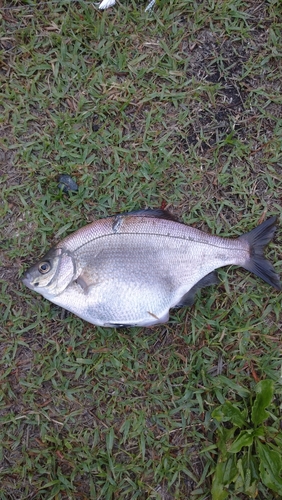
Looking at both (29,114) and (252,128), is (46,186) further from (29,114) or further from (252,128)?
(252,128)

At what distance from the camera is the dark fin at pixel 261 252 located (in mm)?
3645

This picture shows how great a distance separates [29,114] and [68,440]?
2900 mm

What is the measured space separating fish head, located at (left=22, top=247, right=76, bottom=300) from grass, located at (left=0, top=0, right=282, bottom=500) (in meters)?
0.31

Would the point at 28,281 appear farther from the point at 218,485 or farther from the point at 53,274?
the point at 218,485

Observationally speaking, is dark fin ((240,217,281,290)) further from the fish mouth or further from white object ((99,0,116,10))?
white object ((99,0,116,10))

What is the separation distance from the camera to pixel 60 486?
365cm

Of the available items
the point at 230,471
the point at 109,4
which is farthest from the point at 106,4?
the point at 230,471

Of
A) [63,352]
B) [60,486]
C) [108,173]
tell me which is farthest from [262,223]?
[60,486]

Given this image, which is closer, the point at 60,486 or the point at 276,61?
the point at 60,486

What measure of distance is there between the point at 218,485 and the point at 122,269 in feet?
6.40

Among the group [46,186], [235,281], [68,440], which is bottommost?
[68,440]

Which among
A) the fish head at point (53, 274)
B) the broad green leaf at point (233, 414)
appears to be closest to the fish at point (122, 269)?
the fish head at point (53, 274)

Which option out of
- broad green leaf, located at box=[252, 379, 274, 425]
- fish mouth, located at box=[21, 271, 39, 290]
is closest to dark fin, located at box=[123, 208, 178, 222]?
fish mouth, located at box=[21, 271, 39, 290]

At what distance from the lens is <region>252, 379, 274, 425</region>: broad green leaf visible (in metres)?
3.52
